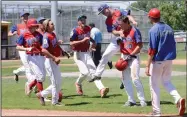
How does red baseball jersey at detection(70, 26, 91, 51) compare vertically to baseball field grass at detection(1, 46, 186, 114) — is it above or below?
above

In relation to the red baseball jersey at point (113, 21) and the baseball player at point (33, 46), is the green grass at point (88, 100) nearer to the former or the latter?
Result: the baseball player at point (33, 46)

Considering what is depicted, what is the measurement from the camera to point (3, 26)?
36125 millimetres

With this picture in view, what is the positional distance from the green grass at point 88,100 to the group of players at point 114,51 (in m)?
0.33

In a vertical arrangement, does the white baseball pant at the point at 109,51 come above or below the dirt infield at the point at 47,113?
above

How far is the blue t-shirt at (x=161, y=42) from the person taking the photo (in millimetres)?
9039

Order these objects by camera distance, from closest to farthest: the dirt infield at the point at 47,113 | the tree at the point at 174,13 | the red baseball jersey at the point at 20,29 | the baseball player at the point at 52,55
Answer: the dirt infield at the point at 47,113
the baseball player at the point at 52,55
the red baseball jersey at the point at 20,29
the tree at the point at 174,13

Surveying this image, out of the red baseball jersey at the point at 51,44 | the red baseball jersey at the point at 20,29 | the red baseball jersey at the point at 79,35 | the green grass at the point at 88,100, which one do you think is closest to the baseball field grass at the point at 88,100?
the green grass at the point at 88,100

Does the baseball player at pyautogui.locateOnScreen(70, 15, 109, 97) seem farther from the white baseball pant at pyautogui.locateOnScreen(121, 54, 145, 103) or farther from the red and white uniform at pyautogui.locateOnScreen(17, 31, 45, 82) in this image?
the white baseball pant at pyautogui.locateOnScreen(121, 54, 145, 103)

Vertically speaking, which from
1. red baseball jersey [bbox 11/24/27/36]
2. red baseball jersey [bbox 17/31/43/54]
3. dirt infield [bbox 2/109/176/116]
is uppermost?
red baseball jersey [bbox 11/24/27/36]

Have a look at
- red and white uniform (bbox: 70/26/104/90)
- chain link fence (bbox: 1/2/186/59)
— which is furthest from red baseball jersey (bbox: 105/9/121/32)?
chain link fence (bbox: 1/2/186/59)

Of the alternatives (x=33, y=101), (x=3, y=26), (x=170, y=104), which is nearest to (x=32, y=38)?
(x=33, y=101)

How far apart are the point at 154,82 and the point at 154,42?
2.64 ft

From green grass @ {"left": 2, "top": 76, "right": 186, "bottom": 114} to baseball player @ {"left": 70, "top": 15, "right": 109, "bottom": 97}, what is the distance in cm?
54

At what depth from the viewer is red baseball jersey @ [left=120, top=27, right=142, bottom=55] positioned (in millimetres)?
10475
